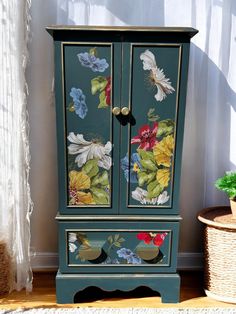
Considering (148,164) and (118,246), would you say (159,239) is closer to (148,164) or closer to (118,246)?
(118,246)

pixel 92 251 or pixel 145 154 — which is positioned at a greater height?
pixel 145 154

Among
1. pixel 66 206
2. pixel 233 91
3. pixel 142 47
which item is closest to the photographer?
pixel 142 47

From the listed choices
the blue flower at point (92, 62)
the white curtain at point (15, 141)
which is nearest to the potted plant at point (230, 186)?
the blue flower at point (92, 62)

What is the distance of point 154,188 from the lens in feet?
6.77

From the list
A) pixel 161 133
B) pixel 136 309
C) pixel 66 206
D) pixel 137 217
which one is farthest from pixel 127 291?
pixel 161 133

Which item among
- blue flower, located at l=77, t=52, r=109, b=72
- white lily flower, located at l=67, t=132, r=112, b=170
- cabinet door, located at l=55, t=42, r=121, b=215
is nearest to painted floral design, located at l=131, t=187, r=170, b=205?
cabinet door, located at l=55, t=42, r=121, b=215

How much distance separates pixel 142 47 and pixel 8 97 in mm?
788

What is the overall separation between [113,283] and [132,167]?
2.12 feet

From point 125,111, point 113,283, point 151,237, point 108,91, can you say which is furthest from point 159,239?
point 108,91

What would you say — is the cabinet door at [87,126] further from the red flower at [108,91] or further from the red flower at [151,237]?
the red flower at [151,237]

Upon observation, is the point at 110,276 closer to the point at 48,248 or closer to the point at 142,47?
the point at 48,248

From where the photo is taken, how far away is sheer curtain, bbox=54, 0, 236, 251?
7.48 ft

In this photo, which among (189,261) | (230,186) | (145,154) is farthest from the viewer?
(189,261)

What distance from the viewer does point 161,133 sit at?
2012 mm
